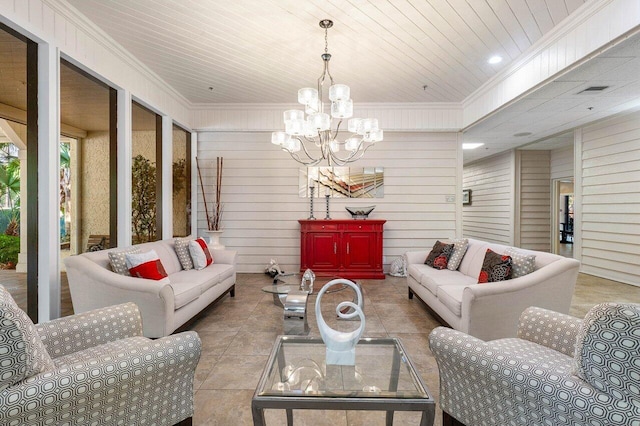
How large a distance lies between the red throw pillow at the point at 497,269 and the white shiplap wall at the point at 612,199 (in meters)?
3.91

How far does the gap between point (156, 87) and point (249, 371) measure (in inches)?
162

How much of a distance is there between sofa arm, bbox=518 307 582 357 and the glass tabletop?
2.38ft

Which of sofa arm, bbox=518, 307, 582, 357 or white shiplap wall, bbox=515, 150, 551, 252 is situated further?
white shiplap wall, bbox=515, 150, 551, 252

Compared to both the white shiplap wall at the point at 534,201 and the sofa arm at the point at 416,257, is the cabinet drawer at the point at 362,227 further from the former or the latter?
the white shiplap wall at the point at 534,201

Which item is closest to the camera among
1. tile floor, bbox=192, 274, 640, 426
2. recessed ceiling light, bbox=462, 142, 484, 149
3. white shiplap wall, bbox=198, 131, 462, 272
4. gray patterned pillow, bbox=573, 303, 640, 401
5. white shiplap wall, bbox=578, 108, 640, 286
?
gray patterned pillow, bbox=573, 303, 640, 401

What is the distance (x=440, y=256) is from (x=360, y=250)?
1703 millimetres

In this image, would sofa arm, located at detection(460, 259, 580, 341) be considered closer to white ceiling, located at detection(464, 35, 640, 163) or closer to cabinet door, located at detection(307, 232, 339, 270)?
white ceiling, located at detection(464, 35, 640, 163)

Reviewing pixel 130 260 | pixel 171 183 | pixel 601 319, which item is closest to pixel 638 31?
pixel 601 319

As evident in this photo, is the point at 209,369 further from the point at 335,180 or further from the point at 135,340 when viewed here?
the point at 335,180

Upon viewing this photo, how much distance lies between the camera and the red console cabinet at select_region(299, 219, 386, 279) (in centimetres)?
562

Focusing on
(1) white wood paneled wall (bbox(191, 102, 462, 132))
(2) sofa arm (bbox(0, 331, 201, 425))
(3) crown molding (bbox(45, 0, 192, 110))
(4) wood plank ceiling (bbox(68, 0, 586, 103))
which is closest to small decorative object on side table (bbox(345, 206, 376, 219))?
(1) white wood paneled wall (bbox(191, 102, 462, 132))

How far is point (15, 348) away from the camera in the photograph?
1112 mm

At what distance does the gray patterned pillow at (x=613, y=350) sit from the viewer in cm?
99

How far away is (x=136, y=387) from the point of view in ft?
4.46
